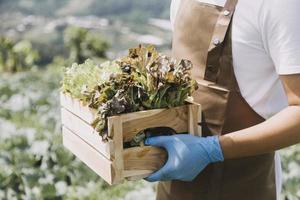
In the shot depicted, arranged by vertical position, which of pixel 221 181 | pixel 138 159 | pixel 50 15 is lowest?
pixel 50 15

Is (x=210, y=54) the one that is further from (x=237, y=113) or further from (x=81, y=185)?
(x=81, y=185)

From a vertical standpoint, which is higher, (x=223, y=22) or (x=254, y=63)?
(x=223, y=22)

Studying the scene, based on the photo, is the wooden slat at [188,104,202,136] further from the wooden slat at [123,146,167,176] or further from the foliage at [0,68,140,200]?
the foliage at [0,68,140,200]

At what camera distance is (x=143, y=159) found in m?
1.84

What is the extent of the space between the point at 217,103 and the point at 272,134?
204mm

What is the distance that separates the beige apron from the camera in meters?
1.89

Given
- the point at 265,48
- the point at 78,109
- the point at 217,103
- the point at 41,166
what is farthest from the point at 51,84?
the point at 265,48

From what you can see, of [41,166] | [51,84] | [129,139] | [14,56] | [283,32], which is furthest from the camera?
[14,56]

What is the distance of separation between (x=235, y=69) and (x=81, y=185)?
2087 millimetres

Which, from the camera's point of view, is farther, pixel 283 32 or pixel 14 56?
pixel 14 56

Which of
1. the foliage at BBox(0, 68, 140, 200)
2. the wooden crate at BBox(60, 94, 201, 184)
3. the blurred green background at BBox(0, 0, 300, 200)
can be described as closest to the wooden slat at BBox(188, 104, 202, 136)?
the wooden crate at BBox(60, 94, 201, 184)

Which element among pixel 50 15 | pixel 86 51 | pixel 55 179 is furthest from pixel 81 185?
pixel 50 15

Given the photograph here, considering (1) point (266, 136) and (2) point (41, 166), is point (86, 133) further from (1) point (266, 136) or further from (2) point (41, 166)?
(2) point (41, 166)

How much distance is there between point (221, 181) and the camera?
201cm
